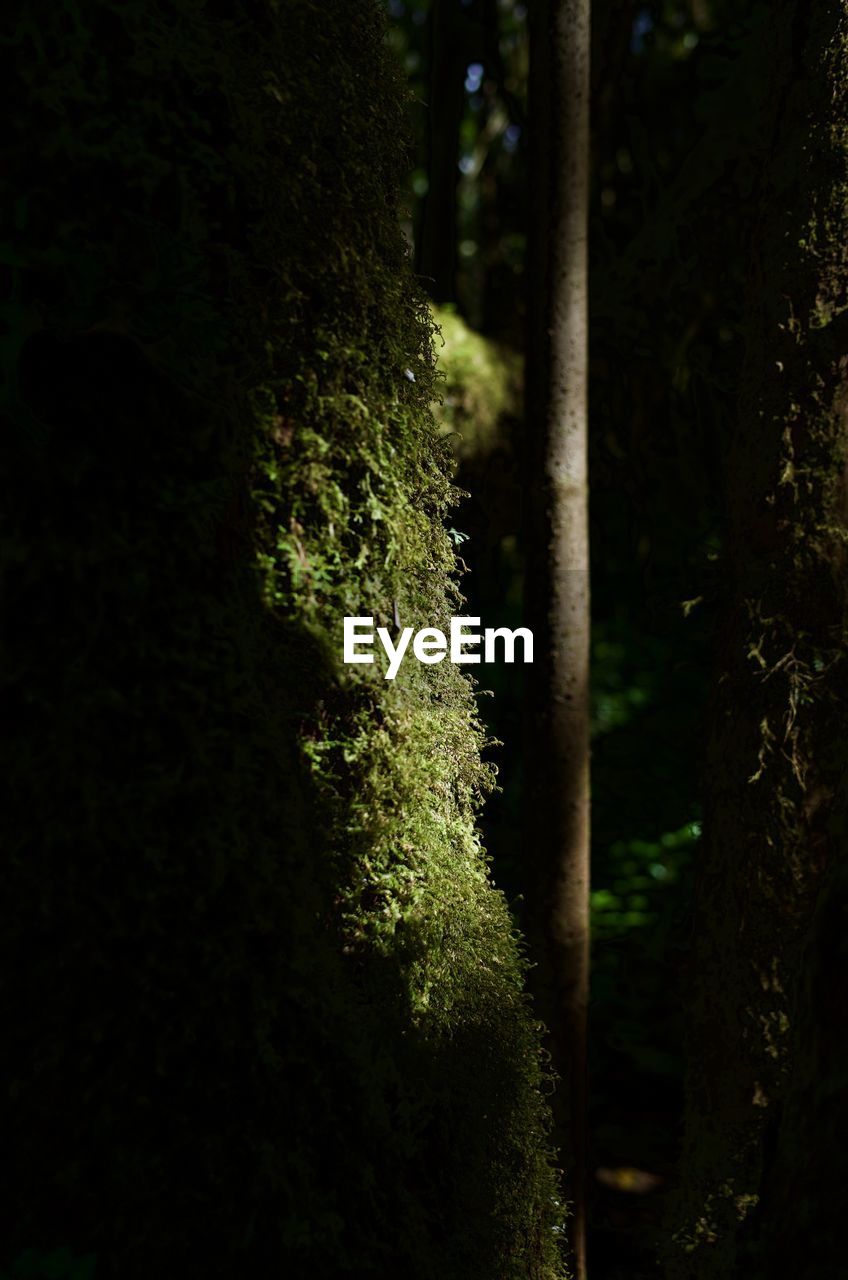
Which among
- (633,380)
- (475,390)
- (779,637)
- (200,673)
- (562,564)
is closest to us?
(200,673)

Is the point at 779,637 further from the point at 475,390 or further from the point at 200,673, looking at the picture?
the point at 475,390

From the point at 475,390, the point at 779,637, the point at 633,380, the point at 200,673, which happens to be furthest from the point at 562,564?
the point at 633,380

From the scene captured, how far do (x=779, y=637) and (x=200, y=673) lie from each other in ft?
6.76

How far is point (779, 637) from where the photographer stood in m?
3.06

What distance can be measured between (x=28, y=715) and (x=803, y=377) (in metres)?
2.41

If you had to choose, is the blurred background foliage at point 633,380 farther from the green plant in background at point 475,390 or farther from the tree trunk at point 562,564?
the tree trunk at point 562,564

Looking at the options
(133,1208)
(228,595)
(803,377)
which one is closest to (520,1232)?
(133,1208)

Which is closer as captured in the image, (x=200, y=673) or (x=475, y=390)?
(x=200, y=673)

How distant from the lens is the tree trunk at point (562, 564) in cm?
329

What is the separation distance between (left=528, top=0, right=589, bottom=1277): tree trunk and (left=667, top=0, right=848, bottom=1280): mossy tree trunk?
410 mm

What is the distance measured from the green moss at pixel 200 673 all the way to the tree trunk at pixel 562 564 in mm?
1455

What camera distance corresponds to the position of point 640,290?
4.88 metres

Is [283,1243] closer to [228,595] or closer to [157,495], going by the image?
[228,595]

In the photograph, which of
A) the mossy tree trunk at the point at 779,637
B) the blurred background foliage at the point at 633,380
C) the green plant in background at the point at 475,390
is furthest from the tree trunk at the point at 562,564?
the green plant in background at the point at 475,390
